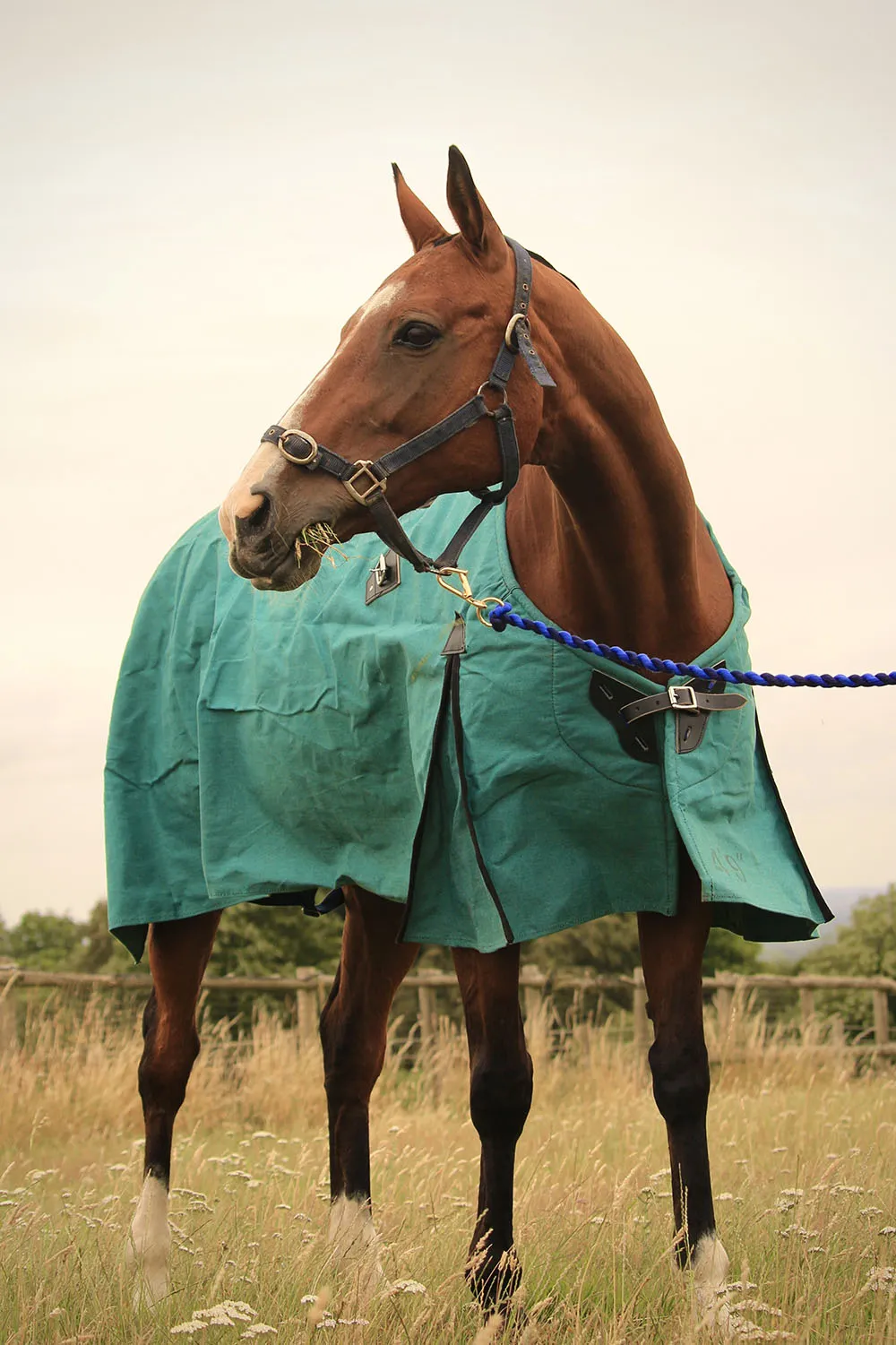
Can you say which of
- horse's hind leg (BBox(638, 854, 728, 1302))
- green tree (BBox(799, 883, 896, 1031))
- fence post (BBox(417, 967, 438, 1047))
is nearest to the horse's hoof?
horse's hind leg (BBox(638, 854, 728, 1302))

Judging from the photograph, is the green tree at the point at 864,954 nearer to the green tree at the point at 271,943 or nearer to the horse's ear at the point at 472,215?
the green tree at the point at 271,943

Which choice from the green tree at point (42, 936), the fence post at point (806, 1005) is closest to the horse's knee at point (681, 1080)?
the fence post at point (806, 1005)

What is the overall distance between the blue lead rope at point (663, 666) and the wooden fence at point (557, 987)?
7158mm

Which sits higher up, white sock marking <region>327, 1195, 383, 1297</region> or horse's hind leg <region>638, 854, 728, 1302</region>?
horse's hind leg <region>638, 854, 728, 1302</region>

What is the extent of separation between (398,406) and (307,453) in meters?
0.25

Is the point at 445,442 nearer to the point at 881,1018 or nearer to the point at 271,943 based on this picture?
the point at 881,1018

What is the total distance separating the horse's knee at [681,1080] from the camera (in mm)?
3590

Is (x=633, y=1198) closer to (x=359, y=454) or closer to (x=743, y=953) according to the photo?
(x=359, y=454)

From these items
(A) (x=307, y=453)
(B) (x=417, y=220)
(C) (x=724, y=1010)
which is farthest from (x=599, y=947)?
(A) (x=307, y=453)

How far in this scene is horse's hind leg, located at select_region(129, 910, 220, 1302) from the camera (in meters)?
4.69

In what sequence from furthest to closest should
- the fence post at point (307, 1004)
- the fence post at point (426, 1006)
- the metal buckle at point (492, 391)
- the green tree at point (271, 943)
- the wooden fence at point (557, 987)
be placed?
the green tree at point (271, 943) < the fence post at point (426, 1006) < the fence post at point (307, 1004) < the wooden fence at point (557, 987) < the metal buckle at point (492, 391)

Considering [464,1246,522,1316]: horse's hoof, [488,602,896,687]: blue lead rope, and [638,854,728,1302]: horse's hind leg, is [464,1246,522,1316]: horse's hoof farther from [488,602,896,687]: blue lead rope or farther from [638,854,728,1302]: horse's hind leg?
[488,602,896,687]: blue lead rope

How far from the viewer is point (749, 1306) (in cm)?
317

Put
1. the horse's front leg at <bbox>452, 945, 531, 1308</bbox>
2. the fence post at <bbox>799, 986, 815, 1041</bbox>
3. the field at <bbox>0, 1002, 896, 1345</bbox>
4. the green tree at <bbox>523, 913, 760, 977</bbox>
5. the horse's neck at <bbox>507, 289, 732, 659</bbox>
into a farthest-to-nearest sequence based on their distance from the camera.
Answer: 1. the green tree at <bbox>523, 913, 760, 977</bbox>
2. the fence post at <bbox>799, 986, 815, 1041</bbox>
3. the horse's front leg at <bbox>452, 945, 531, 1308</bbox>
4. the horse's neck at <bbox>507, 289, 732, 659</bbox>
5. the field at <bbox>0, 1002, 896, 1345</bbox>
